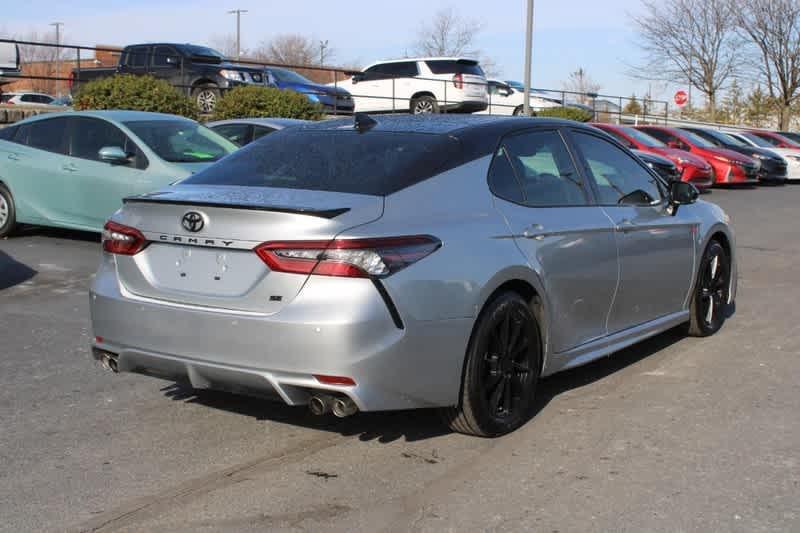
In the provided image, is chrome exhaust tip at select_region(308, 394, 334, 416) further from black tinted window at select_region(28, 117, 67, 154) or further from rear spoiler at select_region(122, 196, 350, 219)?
black tinted window at select_region(28, 117, 67, 154)

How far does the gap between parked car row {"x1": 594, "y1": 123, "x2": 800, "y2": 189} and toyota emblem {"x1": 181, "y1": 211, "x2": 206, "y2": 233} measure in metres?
16.8

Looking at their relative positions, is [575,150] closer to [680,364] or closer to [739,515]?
[680,364]

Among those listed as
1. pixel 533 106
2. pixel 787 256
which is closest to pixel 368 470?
pixel 787 256

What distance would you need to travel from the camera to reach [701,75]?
49.2 meters

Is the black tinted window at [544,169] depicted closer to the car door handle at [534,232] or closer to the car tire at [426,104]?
the car door handle at [534,232]

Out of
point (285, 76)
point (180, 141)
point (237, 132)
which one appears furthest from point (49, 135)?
point (285, 76)

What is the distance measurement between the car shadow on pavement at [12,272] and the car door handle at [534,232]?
587 cm

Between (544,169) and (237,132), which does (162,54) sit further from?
(544,169)

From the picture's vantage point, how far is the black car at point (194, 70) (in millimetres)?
23766

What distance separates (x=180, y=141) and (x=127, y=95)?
7.36 meters

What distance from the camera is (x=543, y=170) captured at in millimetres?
5547

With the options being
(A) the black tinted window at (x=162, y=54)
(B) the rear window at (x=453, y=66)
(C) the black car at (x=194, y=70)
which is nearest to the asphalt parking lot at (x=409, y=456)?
(C) the black car at (x=194, y=70)

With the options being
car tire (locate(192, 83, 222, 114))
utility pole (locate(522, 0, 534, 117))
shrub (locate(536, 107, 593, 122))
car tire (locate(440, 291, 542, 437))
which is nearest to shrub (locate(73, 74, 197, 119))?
car tire (locate(192, 83, 222, 114))

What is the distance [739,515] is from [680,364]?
8.44 ft
